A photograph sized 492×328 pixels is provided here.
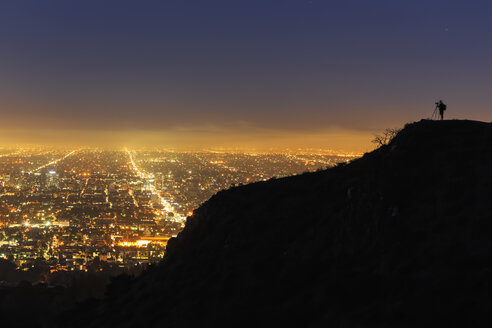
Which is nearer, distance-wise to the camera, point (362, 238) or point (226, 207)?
point (362, 238)

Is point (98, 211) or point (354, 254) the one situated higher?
point (354, 254)

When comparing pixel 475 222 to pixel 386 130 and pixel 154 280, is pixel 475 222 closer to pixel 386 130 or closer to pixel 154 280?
pixel 386 130

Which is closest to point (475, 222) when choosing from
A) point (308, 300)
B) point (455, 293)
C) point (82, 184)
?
point (455, 293)

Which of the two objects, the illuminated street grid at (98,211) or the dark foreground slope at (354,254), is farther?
the illuminated street grid at (98,211)

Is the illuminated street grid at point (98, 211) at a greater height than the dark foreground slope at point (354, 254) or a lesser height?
lesser

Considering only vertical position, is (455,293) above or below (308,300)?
above

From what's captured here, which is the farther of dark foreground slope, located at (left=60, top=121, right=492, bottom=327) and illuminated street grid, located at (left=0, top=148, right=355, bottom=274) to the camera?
illuminated street grid, located at (left=0, top=148, right=355, bottom=274)

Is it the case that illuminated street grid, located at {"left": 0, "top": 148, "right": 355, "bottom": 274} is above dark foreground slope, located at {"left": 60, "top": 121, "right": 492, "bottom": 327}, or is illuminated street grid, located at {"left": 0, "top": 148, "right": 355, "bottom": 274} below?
below

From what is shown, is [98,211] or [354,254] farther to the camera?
[98,211]
